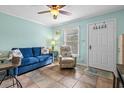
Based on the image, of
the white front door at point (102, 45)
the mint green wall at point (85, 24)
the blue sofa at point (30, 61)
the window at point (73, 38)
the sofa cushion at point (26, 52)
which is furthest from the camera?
the window at point (73, 38)

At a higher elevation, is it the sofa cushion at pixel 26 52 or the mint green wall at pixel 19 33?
the mint green wall at pixel 19 33

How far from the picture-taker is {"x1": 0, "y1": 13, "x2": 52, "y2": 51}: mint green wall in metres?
3.44

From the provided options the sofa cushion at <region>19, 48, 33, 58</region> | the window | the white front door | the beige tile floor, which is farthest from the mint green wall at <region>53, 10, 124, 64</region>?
the sofa cushion at <region>19, 48, 33, 58</region>

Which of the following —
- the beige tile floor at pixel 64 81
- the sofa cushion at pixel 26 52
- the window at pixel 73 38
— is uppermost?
the window at pixel 73 38

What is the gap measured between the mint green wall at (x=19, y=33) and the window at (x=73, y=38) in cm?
135

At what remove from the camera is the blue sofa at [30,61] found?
3.06m

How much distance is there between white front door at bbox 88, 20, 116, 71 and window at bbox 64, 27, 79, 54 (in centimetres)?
80

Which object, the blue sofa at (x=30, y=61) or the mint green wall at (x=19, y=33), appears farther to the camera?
the mint green wall at (x=19, y=33)

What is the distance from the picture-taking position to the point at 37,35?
4902 millimetres

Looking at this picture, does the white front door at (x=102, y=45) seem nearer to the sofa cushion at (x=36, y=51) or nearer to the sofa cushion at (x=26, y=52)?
the sofa cushion at (x=36, y=51)

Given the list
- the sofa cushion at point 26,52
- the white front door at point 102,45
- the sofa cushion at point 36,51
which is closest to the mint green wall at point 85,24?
the white front door at point 102,45

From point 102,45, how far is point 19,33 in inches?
145

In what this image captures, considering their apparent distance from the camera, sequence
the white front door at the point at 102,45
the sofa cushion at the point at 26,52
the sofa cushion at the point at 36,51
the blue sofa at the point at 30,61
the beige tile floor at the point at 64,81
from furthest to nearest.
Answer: the sofa cushion at the point at 36,51, the sofa cushion at the point at 26,52, the white front door at the point at 102,45, the blue sofa at the point at 30,61, the beige tile floor at the point at 64,81

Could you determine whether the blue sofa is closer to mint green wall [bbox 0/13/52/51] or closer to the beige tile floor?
the beige tile floor
